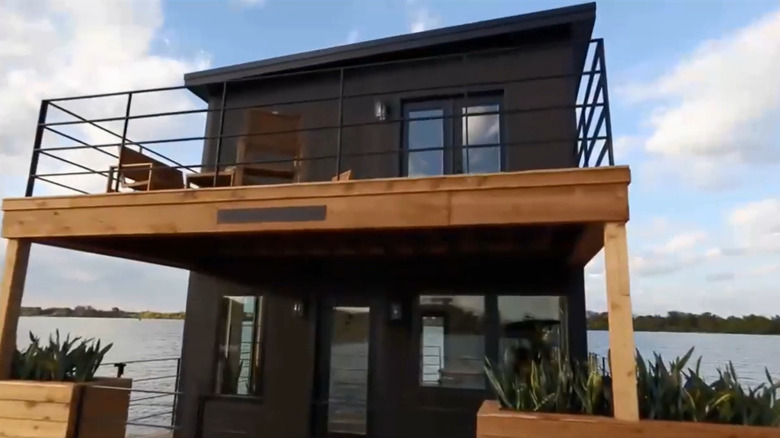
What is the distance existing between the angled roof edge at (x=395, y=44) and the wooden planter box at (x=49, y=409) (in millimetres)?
3933

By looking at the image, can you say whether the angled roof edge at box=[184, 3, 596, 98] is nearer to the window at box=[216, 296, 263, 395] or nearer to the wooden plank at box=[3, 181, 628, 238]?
the wooden plank at box=[3, 181, 628, 238]

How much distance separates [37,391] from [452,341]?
4.16m

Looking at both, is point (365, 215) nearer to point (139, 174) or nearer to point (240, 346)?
point (139, 174)

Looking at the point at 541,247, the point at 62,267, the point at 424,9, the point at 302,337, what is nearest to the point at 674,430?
the point at 541,247

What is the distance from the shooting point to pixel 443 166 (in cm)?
659

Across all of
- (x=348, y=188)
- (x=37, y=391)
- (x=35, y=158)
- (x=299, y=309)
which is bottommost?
(x=37, y=391)

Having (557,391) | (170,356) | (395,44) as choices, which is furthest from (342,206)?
Result: (170,356)

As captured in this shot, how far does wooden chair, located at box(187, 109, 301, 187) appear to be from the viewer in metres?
6.44

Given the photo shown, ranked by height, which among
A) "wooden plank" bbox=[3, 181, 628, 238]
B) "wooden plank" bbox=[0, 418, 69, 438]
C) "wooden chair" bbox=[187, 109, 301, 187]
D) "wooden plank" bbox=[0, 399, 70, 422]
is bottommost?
"wooden plank" bbox=[0, 418, 69, 438]

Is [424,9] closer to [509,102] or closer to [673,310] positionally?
[509,102]

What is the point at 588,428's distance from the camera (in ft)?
11.6

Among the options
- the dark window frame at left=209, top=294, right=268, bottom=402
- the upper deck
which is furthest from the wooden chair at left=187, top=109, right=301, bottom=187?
the dark window frame at left=209, top=294, right=268, bottom=402

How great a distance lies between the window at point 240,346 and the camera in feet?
23.5

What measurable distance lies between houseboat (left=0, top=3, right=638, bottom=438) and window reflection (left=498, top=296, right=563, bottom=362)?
2 centimetres
